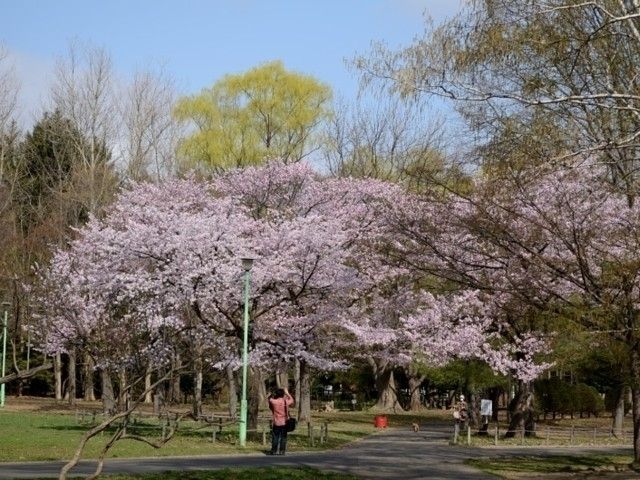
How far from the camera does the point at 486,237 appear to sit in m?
20.0

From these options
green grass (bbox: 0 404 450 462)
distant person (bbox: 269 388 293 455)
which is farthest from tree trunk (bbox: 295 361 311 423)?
distant person (bbox: 269 388 293 455)

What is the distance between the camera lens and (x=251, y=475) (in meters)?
17.0

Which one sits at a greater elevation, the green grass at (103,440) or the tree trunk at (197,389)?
the tree trunk at (197,389)

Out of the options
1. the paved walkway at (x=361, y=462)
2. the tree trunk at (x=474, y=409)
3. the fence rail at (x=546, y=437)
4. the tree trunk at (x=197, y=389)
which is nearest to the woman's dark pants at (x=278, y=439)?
the paved walkway at (x=361, y=462)

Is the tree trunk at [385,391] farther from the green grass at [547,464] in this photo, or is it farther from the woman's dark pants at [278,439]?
the woman's dark pants at [278,439]

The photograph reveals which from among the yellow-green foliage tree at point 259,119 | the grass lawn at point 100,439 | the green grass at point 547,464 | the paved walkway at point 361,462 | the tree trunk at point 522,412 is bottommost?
the green grass at point 547,464

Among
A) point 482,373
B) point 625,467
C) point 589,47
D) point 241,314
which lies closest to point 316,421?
point 482,373

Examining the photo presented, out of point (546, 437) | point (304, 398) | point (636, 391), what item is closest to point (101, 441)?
→ point (636, 391)

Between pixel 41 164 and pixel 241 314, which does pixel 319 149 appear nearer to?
pixel 41 164

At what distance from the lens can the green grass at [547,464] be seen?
2298 centimetres

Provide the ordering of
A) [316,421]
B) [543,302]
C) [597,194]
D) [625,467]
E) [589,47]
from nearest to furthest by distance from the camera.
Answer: [589,47] → [543,302] → [597,194] → [625,467] → [316,421]

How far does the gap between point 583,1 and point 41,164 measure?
2090 inches

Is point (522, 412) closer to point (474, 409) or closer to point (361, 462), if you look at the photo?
point (474, 409)

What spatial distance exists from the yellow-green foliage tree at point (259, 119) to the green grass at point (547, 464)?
1169 inches
